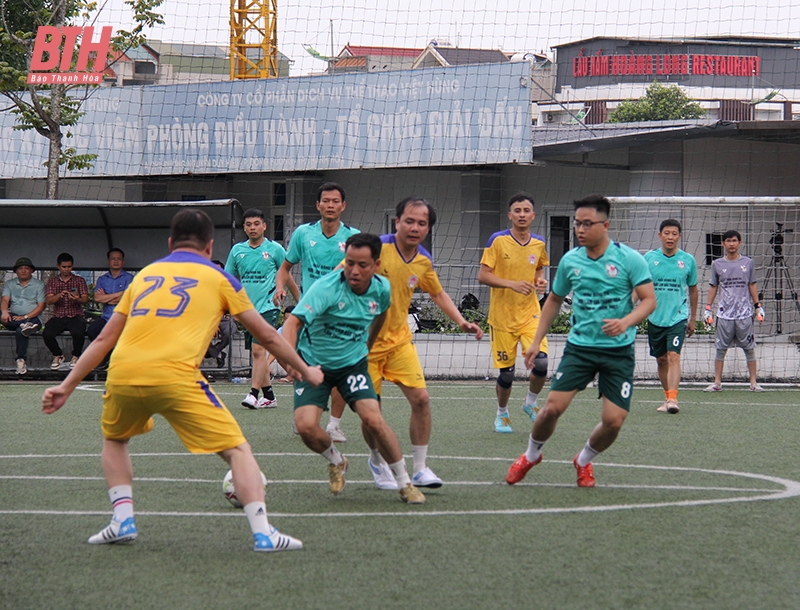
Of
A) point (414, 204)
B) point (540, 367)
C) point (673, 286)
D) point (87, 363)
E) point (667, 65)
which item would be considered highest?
point (667, 65)

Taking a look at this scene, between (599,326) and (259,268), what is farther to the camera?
(259,268)

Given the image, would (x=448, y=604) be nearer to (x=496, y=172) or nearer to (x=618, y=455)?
(x=618, y=455)

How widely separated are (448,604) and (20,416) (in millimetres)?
7650

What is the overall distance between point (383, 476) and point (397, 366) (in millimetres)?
694

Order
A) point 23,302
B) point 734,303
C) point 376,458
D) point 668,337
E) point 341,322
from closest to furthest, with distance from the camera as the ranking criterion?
point 341,322 < point 376,458 < point 668,337 < point 734,303 < point 23,302

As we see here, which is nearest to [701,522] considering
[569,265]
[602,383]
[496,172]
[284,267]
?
[602,383]

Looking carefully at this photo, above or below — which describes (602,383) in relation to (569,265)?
below

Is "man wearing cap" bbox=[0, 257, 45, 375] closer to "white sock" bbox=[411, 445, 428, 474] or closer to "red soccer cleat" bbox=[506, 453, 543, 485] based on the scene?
"white sock" bbox=[411, 445, 428, 474]

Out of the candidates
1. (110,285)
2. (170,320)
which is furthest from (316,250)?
(110,285)

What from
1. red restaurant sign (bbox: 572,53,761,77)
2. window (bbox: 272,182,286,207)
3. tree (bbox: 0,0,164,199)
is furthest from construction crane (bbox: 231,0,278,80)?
red restaurant sign (bbox: 572,53,761,77)

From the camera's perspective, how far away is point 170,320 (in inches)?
192

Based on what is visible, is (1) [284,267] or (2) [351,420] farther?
(2) [351,420]

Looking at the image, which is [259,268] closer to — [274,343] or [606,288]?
[606,288]

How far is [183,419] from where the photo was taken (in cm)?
490
